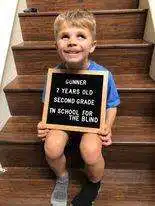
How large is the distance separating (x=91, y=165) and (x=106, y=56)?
2.39 ft

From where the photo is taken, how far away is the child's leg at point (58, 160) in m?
1.31

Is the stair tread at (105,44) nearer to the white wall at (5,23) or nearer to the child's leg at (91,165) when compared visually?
the white wall at (5,23)

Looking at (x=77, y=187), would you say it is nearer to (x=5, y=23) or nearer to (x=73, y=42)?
(x=73, y=42)

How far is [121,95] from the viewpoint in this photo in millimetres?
1633

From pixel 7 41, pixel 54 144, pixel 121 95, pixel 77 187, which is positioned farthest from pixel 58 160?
pixel 7 41

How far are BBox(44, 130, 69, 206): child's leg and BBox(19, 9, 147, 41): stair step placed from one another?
2.81 feet

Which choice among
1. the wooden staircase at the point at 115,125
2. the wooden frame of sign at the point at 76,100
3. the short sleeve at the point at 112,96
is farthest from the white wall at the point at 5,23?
the short sleeve at the point at 112,96

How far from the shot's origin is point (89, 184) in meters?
1.44

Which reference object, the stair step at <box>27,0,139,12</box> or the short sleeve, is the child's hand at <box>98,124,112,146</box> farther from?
the stair step at <box>27,0,139,12</box>

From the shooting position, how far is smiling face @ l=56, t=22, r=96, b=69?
3.98ft

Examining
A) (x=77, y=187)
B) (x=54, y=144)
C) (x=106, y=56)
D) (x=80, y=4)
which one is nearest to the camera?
(x=54, y=144)

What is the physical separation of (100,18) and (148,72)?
0.47 m

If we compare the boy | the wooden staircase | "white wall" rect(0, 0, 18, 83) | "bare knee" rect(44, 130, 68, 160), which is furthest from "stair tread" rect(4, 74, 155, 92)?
"bare knee" rect(44, 130, 68, 160)

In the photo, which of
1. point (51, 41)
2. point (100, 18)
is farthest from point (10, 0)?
point (100, 18)
